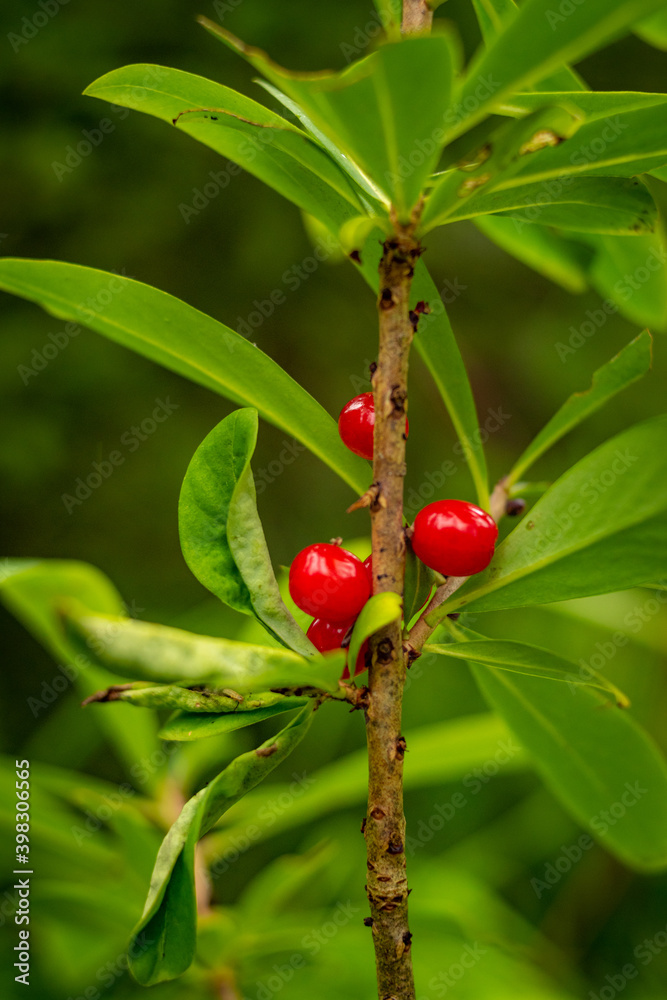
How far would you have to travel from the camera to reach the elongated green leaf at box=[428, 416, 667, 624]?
42cm

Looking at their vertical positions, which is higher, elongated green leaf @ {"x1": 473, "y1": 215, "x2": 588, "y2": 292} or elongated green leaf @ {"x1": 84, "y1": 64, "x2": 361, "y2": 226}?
elongated green leaf @ {"x1": 473, "y1": 215, "x2": 588, "y2": 292}

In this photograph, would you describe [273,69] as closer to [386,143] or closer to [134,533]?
[386,143]

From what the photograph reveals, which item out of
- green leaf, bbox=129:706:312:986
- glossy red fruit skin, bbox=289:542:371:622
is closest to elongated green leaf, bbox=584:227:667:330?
glossy red fruit skin, bbox=289:542:371:622

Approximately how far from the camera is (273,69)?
374mm

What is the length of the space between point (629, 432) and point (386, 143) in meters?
0.21

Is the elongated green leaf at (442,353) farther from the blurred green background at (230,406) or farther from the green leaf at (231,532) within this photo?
the blurred green background at (230,406)

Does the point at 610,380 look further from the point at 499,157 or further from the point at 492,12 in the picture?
the point at 492,12

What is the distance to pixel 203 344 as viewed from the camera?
0.55 metres

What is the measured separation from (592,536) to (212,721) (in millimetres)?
243

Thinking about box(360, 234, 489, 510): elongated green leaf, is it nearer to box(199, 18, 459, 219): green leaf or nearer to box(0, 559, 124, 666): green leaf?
box(199, 18, 459, 219): green leaf

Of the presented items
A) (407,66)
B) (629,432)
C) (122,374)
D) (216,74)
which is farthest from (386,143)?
(216,74)

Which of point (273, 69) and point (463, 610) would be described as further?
point (463, 610)

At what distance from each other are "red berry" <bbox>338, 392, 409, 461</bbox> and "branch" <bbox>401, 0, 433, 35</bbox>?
0.25 m

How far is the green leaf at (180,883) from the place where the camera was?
400mm
